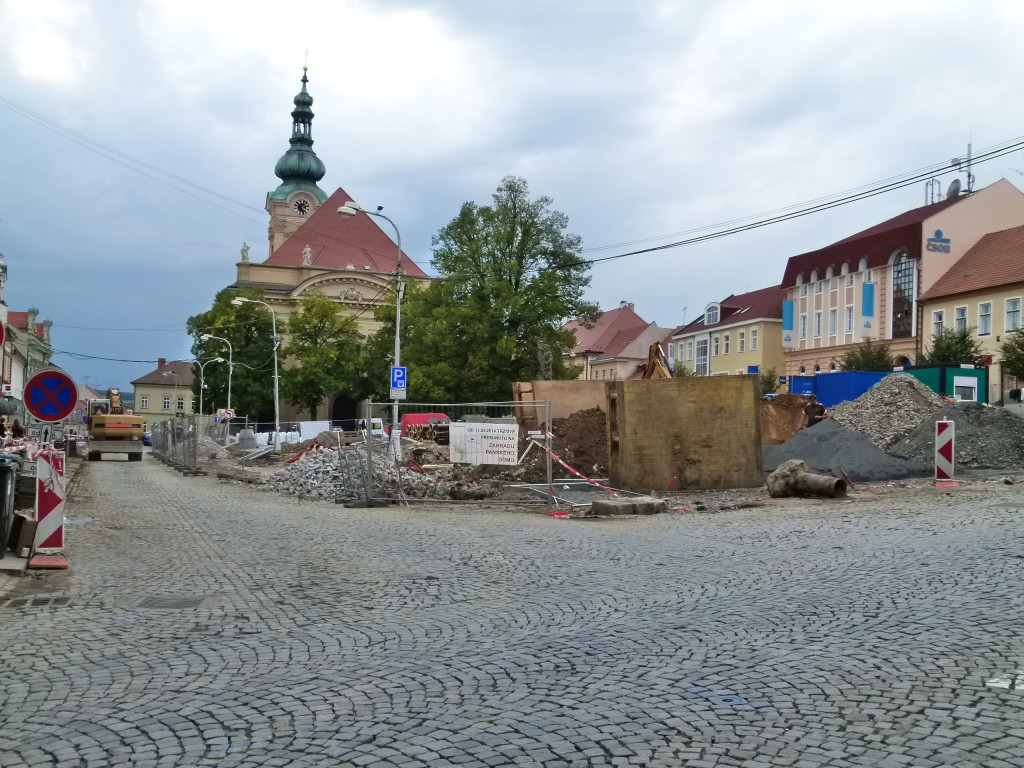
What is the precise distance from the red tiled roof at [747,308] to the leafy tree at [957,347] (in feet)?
74.7

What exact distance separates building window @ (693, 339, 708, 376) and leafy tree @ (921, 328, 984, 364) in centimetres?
3349

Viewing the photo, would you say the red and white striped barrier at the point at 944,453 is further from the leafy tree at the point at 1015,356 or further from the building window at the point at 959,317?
the building window at the point at 959,317

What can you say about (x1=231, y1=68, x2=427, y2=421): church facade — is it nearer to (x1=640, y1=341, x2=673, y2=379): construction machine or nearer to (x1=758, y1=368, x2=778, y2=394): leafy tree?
(x1=758, y1=368, x2=778, y2=394): leafy tree

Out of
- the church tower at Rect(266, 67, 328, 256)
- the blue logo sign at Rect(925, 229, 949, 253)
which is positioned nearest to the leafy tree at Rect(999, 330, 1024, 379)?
the blue logo sign at Rect(925, 229, 949, 253)

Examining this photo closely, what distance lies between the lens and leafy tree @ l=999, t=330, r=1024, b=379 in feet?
130

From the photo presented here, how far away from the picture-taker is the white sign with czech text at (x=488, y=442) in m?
18.2

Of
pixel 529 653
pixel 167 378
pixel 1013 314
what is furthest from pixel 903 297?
pixel 167 378

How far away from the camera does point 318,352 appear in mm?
70875

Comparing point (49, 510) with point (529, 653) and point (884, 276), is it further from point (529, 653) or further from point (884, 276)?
point (884, 276)

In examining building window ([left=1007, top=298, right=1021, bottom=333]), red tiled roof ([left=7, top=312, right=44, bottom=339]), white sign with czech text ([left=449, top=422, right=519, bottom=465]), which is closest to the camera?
white sign with czech text ([left=449, top=422, right=519, bottom=465])

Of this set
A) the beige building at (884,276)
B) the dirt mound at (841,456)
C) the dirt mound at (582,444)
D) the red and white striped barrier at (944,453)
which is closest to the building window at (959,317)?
the beige building at (884,276)

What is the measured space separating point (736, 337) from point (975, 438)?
2038 inches

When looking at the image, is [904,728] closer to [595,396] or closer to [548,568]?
[548,568]

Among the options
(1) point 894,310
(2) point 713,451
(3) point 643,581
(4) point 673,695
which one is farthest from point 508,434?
(1) point 894,310
